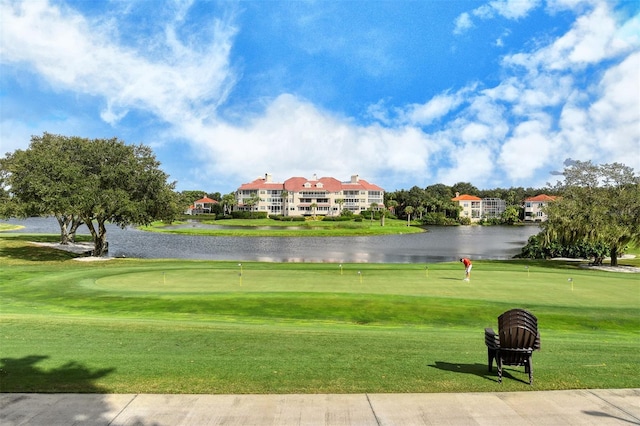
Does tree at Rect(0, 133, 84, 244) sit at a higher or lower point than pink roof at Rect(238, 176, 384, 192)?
lower

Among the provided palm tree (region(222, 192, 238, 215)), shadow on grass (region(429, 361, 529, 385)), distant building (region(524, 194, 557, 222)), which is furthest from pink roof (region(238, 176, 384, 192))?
shadow on grass (region(429, 361, 529, 385))

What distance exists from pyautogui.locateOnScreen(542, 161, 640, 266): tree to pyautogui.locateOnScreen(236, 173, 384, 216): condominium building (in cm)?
11321

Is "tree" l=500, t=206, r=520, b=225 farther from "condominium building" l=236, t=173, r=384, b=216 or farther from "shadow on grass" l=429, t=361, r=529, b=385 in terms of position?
"shadow on grass" l=429, t=361, r=529, b=385

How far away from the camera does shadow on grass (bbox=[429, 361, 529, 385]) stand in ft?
29.0

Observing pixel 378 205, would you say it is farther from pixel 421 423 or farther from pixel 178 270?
pixel 421 423

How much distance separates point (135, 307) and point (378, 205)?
14624cm

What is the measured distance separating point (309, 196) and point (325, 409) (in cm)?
15334

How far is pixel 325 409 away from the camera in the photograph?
712cm

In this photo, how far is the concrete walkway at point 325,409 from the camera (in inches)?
265

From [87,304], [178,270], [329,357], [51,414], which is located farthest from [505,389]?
[178,270]

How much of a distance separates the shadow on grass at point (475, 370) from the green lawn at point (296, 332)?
1.3 inches

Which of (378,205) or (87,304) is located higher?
(378,205)

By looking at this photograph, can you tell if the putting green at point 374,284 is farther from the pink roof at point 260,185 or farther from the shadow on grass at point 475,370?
the pink roof at point 260,185

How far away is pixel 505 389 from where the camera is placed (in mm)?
8117
